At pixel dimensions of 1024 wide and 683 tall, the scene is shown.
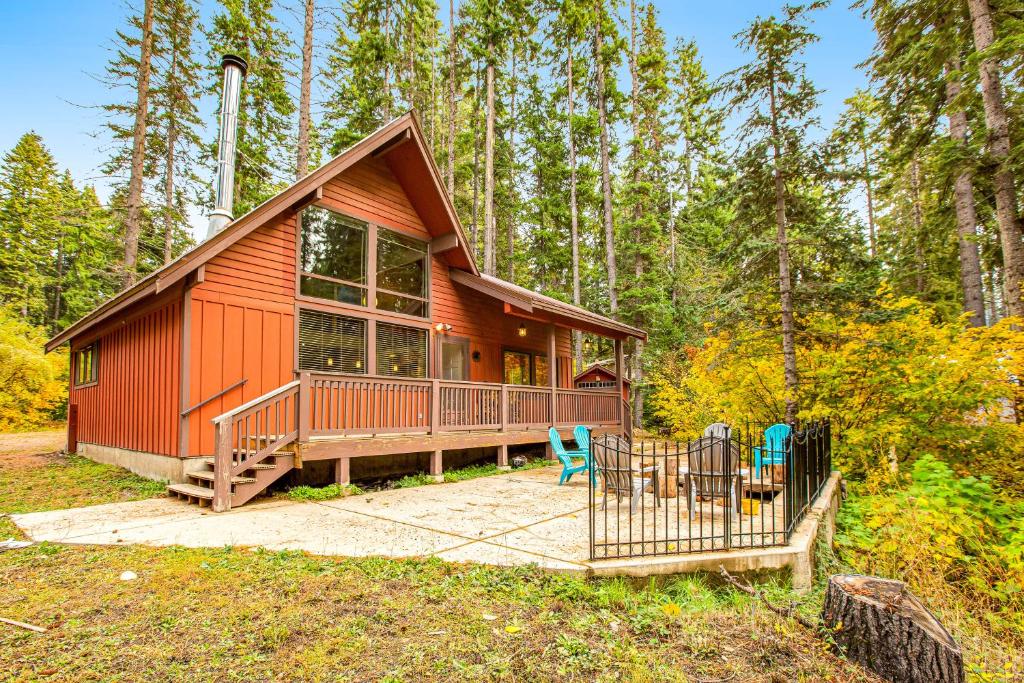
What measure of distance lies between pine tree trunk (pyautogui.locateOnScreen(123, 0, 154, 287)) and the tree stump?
18290 millimetres

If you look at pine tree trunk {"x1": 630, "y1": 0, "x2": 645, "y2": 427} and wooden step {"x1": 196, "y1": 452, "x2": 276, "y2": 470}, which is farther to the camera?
pine tree trunk {"x1": 630, "y1": 0, "x2": 645, "y2": 427}

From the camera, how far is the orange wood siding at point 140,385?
767 centimetres

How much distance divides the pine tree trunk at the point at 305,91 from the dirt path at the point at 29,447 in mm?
9525

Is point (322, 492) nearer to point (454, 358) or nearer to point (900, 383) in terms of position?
point (454, 358)

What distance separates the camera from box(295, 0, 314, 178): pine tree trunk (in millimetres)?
14938

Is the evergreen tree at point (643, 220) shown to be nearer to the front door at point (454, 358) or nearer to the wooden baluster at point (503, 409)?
the front door at point (454, 358)

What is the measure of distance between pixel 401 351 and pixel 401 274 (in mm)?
1692

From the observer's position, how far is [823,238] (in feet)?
27.6

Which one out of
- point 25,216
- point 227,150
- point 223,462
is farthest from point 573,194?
point 25,216

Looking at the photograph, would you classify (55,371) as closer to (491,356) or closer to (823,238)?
(491,356)

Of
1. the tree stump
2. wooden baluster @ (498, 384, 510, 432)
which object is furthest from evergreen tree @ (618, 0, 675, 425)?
the tree stump

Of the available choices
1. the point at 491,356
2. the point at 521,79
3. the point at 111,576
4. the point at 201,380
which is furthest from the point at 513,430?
the point at 521,79

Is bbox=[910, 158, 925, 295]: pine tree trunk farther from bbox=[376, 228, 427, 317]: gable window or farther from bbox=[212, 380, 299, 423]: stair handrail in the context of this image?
bbox=[212, 380, 299, 423]: stair handrail

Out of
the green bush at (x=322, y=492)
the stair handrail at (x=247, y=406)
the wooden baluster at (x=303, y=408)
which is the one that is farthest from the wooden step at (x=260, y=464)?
the stair handrail at (x=247, y=406)
